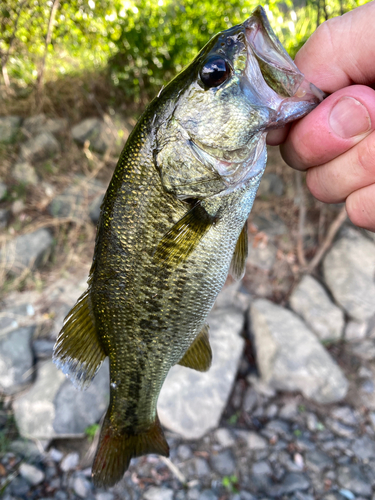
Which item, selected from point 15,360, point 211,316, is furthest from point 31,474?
point 211,316

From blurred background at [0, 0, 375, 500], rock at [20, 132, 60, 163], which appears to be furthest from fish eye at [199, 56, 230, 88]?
rock at [20, 132, 60, 163]

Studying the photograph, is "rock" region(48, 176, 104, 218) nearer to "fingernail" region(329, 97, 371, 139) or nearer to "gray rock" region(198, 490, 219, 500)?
"gray rock" region(198, 490, 219, 500)

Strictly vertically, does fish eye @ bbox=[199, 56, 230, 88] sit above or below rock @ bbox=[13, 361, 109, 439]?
above

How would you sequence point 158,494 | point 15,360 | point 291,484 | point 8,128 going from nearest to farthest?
point 158,494, point 291,484, point 15,360, point 8,128

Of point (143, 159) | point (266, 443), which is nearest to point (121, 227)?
point (143, 159)

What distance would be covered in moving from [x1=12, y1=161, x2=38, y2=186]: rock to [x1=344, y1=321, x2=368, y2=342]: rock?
17.0 feet

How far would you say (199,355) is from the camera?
154 cm

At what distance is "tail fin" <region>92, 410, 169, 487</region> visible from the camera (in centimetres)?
145

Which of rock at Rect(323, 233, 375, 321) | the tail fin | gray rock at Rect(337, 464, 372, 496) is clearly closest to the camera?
the tail fin

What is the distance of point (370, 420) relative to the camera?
3436 millimetres

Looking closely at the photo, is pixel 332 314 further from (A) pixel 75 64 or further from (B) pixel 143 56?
(A) pixel 75 64

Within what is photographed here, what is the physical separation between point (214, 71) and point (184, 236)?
599 millimetres

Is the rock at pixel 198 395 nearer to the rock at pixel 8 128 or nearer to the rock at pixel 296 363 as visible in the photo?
the rock at pixel 296 363

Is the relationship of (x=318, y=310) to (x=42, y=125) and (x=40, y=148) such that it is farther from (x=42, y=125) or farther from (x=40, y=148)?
(x=42, y=125)
